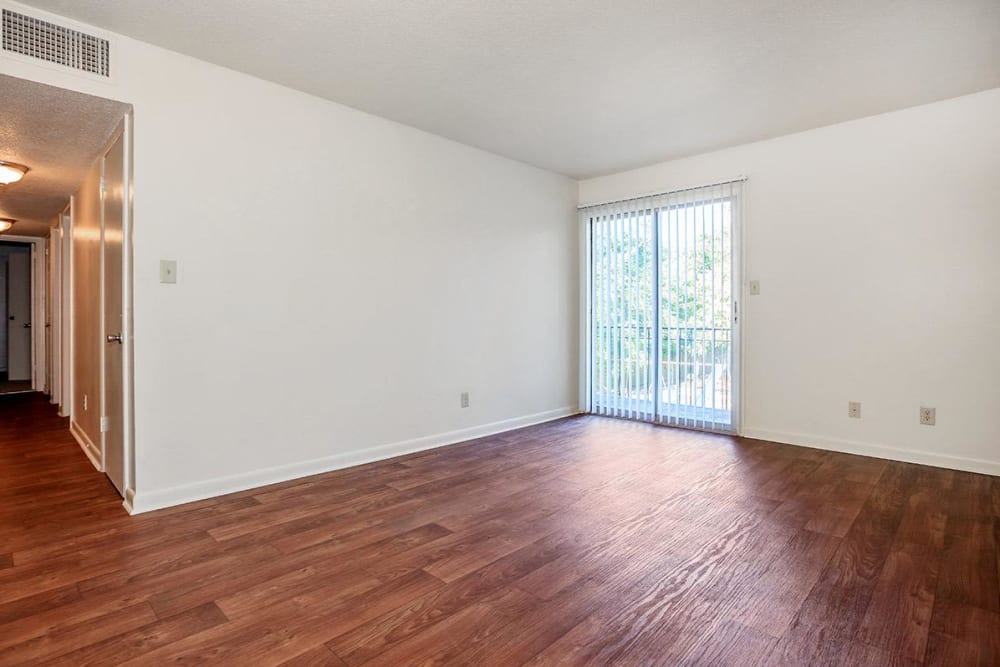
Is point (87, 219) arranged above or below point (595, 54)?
below

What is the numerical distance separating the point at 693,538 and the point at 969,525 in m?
1.40

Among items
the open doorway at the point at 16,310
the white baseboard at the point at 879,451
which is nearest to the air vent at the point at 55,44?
the white baseboard at the point at 879,451

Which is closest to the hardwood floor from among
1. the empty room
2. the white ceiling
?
the empty room

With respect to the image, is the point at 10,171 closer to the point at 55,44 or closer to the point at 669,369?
the point at 55,44

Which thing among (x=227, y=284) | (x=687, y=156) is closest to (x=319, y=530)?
(x=227, y=284)

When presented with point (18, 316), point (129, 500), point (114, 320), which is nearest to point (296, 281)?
point (114, 320)

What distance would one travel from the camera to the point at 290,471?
128 inches

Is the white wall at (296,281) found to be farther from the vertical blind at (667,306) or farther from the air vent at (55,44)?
the vertical blind at (667,306)

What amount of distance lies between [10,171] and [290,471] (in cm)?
285

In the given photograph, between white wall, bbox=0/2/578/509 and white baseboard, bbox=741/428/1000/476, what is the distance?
2.19 meters

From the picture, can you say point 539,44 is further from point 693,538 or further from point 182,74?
point 693,538

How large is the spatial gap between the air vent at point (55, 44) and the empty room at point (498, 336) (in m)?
0.01

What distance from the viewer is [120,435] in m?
2.88

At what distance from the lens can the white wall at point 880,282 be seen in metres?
3.37
